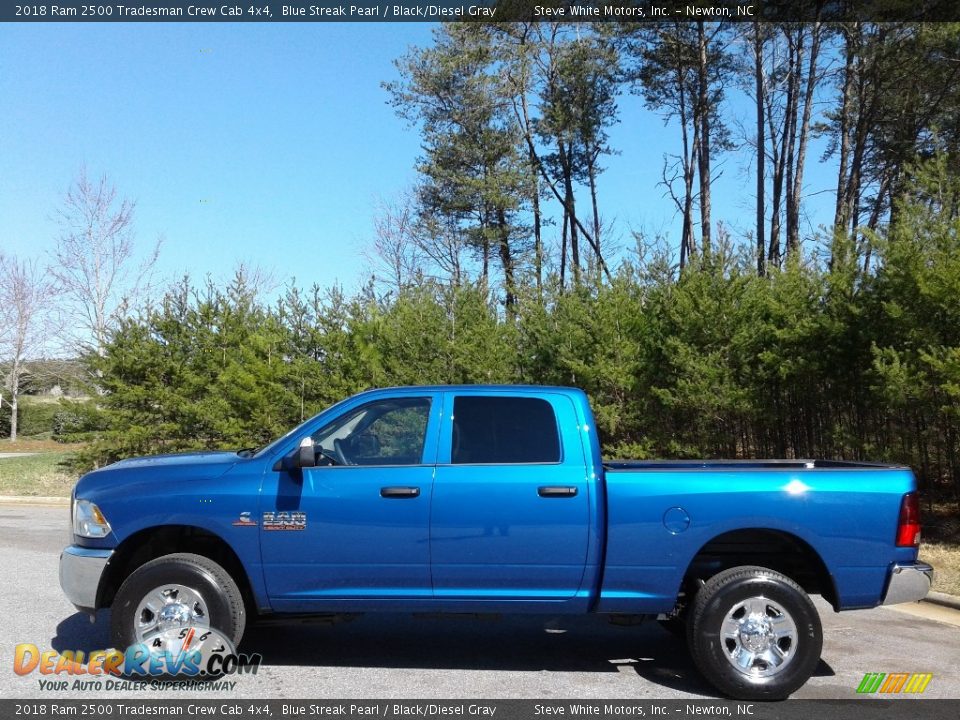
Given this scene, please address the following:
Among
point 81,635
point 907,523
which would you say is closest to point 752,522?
point 907,523

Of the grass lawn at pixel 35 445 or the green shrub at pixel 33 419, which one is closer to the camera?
the grass lawn at pixel 35 445

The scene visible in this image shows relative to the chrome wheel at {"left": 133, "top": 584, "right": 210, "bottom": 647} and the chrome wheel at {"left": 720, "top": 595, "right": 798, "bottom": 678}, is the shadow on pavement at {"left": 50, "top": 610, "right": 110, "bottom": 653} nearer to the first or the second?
the chrome wheel at {"left": 133, "top": 584, "right": 210, "bottom": 647}

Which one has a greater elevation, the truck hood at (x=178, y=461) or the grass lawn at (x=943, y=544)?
the truck hood at (x=178, y=461)

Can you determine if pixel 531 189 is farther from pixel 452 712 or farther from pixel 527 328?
pixel 452 712

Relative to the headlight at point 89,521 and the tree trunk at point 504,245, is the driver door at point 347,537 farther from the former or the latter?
the tree trunk at point 504,245

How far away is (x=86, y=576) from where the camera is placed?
17.8ft

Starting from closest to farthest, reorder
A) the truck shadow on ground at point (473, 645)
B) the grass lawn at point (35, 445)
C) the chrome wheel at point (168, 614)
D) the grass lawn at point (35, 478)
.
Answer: the chrome wheel at point (168, 614) < the truck shadow on ground at point (473, 645) < the grass lawn at point (35, 478) < the grass lawn at point (35, 445)

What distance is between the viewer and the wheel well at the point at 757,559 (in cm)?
557

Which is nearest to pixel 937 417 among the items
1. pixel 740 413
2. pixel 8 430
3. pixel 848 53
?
pixel 740 413

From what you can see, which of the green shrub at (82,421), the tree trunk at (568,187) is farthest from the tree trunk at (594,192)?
the green shrub at (82,421)

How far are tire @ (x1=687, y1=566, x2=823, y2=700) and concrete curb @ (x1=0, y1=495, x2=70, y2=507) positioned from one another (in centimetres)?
1403

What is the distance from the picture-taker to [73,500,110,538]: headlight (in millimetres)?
5477

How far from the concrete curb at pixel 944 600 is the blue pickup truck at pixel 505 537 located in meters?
3.46

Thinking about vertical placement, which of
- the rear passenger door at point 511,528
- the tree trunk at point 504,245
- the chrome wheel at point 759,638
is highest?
Result: the tree trunk at point 504,245
